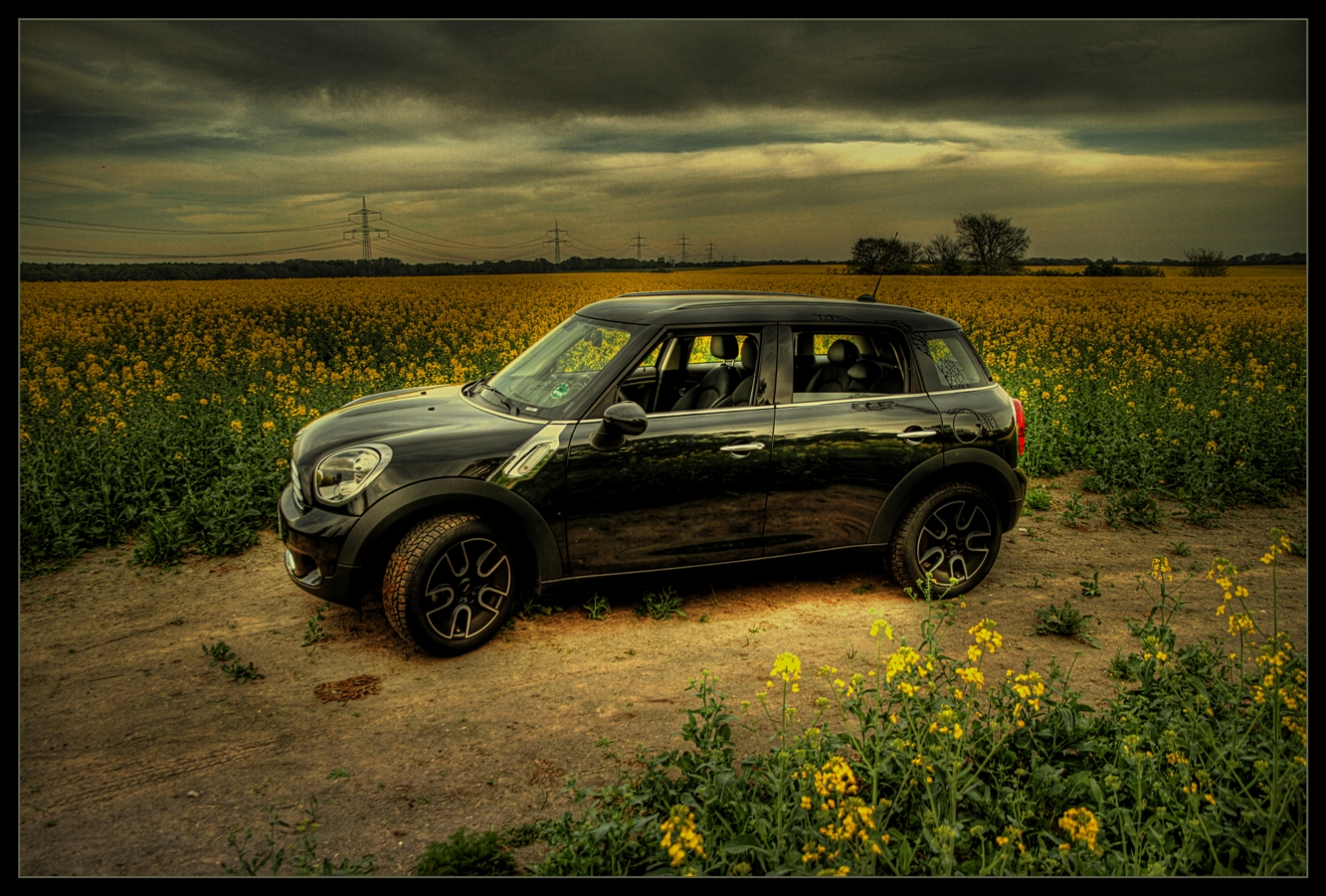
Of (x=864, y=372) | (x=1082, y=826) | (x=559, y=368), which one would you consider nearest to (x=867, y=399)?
(x=864, y=372)

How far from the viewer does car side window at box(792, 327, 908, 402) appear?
4695mm

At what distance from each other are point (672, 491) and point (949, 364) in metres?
2.07

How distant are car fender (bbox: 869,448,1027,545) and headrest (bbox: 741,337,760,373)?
1118 millimetres

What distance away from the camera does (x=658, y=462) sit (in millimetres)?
4148

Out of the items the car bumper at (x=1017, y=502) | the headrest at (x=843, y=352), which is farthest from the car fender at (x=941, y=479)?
the headrest at (x=843, y=352)

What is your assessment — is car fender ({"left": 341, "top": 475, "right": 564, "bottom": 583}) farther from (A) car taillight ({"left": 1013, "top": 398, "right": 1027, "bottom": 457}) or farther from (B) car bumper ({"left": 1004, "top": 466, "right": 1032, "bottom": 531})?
(A) car taillight ({"left": 1013, "top": 398, "right": 1027, "bottom": 457})

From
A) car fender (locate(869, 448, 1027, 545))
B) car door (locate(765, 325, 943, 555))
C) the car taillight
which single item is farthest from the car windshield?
the car taillight

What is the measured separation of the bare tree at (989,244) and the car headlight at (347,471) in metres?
14.9

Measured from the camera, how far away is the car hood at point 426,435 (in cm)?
391
